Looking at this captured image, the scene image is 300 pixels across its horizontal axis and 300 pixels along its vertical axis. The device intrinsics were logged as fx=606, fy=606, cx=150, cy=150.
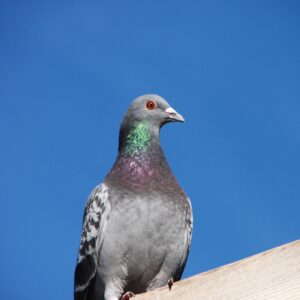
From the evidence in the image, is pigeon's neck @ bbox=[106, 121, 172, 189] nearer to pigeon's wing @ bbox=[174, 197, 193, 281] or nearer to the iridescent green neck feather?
the iridescent green neck feather

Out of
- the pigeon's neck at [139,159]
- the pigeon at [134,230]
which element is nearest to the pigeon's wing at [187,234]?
the pigeon at [134,230]

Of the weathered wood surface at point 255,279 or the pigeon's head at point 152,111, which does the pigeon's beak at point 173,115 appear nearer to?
the pigeon's head at point 152,111

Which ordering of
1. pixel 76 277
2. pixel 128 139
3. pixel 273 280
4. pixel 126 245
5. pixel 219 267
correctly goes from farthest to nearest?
pixel 128 139 < pixel 76 277 < pixel 126 245 < pixel 219 267 < pixel 273 280

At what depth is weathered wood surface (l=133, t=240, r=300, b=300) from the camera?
9.63 ft

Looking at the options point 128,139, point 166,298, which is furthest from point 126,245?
point 166,298

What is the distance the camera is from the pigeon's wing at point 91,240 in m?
5.39

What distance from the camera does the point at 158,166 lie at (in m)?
5.82

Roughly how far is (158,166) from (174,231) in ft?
2.40

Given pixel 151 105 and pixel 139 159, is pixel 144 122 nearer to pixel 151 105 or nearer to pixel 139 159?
pixel 151 105

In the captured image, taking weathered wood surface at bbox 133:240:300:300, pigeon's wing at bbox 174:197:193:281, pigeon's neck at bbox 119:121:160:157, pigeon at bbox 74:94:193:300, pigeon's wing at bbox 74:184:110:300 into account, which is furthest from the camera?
pigeon's neck at bbox 119:121:160:157

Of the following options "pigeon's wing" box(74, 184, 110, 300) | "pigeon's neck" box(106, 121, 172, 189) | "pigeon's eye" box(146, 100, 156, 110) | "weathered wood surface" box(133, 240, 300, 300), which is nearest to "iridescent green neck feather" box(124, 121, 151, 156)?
"pigeon's neck" box(106, 121, 172, 189)

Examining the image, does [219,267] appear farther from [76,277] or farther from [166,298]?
[76,277]

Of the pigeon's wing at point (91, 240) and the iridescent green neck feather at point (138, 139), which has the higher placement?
the iridescent green neck feather at point (138, 139)

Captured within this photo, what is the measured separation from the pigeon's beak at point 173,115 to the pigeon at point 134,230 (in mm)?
386
